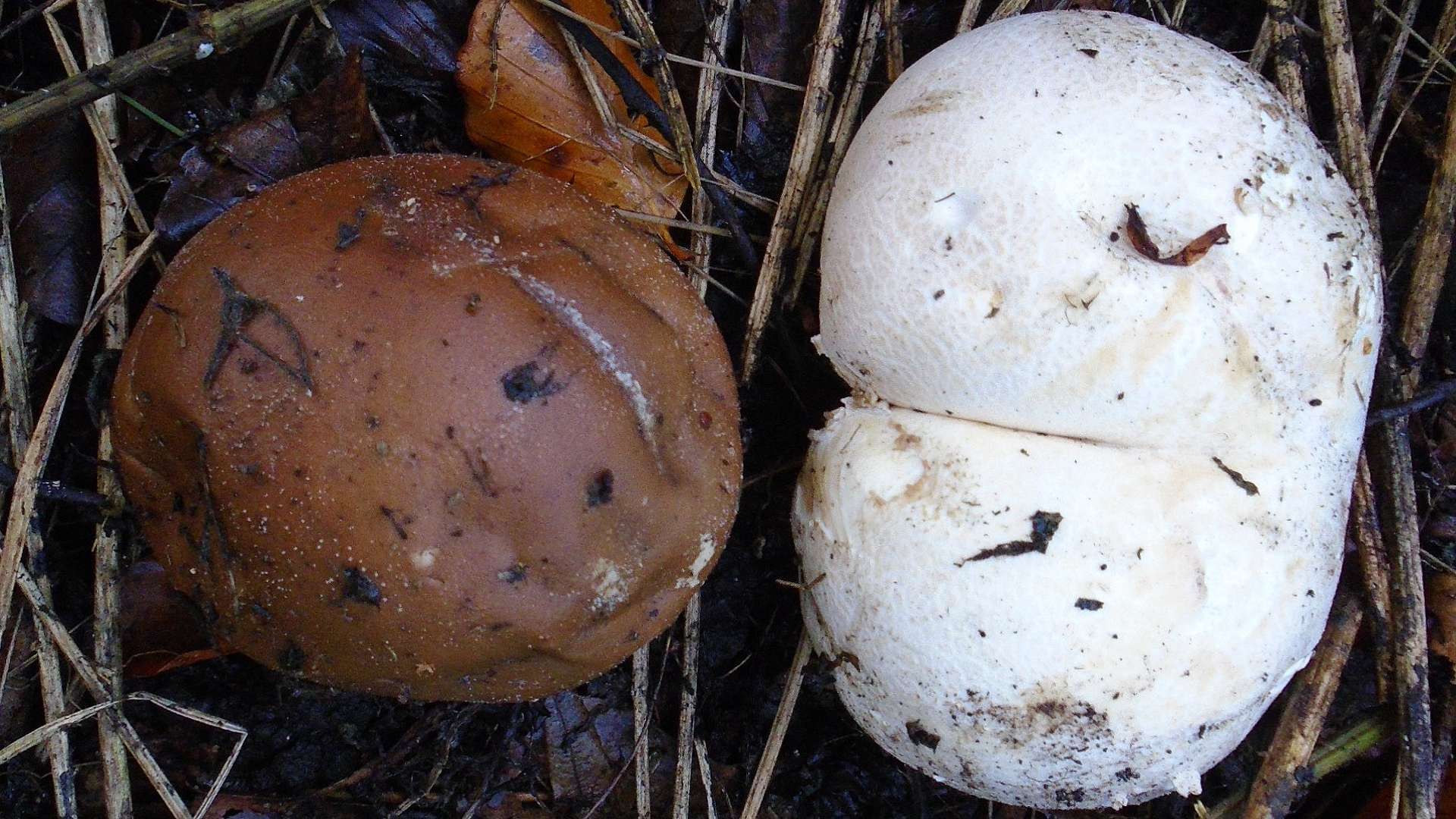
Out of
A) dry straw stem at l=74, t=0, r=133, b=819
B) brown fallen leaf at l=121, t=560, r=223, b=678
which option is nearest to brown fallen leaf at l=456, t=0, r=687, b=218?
dry straw stem at l=74, t=0, r=133, b=819

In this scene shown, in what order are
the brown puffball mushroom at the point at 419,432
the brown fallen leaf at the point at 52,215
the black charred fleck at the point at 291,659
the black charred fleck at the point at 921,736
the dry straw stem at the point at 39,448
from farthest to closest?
1. the brown fallen leaf at the point at 52,215
2. the dry straw stem at the point at 39,448
3. the black charred fleck at the point at 921,736
4. the black charred fleck at the point at 291,659
5. the brown puffball mushroom at the point at 419,432

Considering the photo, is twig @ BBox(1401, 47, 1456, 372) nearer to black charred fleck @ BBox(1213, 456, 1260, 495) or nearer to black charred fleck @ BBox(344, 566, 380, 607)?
black charred fleck @ BBox(1213, 456, 1260, 495)

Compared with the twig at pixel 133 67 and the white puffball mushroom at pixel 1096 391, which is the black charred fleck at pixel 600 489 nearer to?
the white puffball mushroom at pixel 1096 391

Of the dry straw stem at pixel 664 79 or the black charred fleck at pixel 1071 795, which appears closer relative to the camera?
the black charred fleck at pixel 1071 795

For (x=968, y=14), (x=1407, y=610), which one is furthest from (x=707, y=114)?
(x=1407, y=610)

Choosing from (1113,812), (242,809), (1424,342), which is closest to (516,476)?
(242,809)

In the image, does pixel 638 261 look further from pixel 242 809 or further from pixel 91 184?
pixel 242 809

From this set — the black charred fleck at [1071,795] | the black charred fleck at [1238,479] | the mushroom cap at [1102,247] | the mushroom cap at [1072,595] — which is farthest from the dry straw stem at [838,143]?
the black charred fleck at [1071,795]
